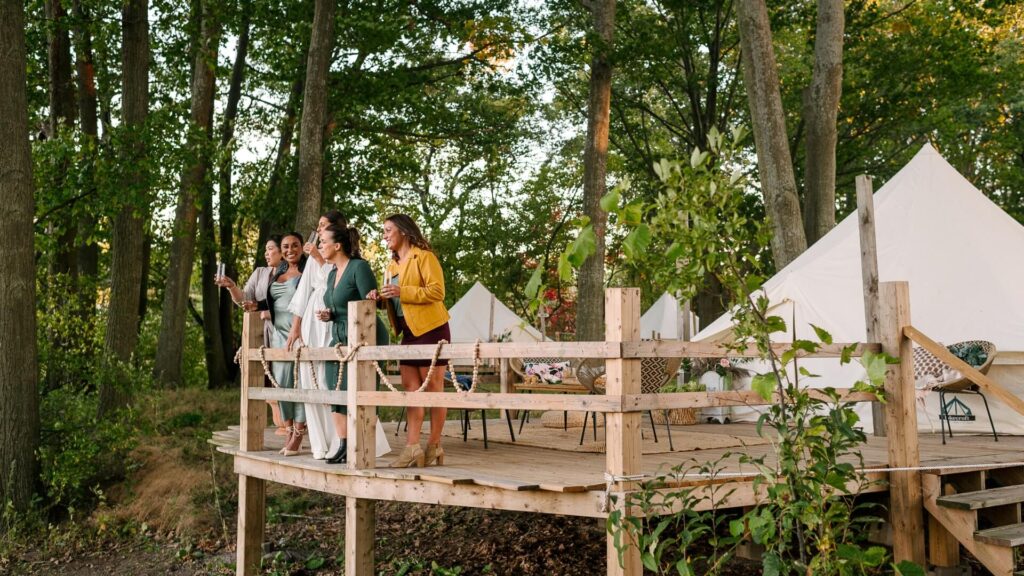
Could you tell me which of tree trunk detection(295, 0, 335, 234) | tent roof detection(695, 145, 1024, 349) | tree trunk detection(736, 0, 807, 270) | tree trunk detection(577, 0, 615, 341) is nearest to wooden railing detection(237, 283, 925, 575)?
tent roof detection(695, 145, 1024, 349)

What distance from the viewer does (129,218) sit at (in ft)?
39.8

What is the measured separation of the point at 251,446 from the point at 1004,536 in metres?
5.51

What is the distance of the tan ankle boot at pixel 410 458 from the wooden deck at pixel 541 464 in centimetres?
9

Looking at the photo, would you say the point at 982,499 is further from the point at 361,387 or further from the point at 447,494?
the point at 361,387

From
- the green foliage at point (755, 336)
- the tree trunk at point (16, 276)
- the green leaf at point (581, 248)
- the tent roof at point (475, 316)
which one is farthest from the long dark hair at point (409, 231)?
the tent roof at point (475, 316)

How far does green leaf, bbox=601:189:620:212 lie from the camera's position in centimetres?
329

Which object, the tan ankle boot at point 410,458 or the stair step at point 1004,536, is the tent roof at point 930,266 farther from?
the tan ankle boot at point 410,458

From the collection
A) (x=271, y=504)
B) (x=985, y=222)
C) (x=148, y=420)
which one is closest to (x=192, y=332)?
(x=148, y=420)

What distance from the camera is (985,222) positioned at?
10305 millimetres

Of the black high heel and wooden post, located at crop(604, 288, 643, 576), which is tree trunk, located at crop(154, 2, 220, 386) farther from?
wooden post, located at crop(604, 288, 643, 576)

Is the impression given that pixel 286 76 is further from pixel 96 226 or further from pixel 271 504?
pixel 271 504

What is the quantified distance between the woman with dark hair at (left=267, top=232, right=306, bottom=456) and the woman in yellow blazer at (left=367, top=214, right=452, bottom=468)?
1506 mm

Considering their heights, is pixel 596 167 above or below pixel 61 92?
below

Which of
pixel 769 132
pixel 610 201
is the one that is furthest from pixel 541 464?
pixel 769 132
